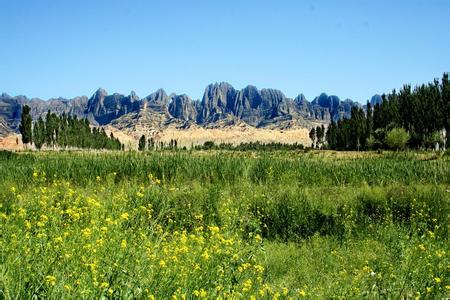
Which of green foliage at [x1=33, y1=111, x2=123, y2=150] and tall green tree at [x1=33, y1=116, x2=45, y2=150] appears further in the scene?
green foliage at [x1=33, y1=111, x2=123, y2=150]

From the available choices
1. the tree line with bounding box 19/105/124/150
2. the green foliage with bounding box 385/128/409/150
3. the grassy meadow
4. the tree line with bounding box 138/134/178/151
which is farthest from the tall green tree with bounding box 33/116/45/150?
the grassy meadow

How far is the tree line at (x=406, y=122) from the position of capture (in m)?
53.2

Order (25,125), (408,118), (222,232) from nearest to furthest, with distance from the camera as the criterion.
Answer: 1. (222,232)
2. (408,118)
3. (25,125)

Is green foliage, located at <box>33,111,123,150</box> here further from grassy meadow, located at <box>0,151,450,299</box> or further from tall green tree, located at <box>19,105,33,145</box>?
grassy meadow, located at <box>0,151,450,299</box>

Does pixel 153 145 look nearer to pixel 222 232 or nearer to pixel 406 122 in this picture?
pixel 222 232

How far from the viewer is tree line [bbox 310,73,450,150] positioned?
53.2 meters

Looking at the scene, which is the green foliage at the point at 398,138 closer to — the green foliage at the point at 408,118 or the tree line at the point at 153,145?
the green foliage at the point at 408,118

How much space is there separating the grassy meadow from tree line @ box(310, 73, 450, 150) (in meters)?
36.3

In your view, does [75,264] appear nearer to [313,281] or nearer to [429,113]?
[313,281]

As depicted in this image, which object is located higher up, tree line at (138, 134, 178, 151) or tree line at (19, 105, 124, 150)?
tree line at (19, 105, 124, 150)

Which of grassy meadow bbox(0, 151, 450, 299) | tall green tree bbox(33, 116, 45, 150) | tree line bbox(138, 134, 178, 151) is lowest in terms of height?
grassy meadow bbox(0, 151, 450, 299)

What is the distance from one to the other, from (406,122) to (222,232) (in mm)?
56850

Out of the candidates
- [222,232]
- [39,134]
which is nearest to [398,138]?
[222,232]

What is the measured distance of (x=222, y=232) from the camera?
35.2 ft
